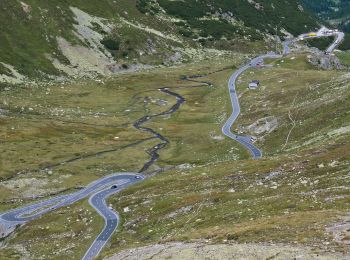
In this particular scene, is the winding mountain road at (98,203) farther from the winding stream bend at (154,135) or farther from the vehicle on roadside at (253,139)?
the vehicle on roadside at (253,139)

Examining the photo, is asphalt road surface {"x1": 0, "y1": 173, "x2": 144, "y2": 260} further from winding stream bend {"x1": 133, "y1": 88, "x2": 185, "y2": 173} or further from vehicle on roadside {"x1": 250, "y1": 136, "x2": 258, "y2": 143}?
vehicle on roadside {"x1": 250, "y1": 136, "x2": 258, "y2": 143}

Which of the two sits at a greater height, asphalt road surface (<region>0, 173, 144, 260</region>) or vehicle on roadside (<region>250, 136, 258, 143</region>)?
vehicle on roadside (<region>250, 136, 258, 143</region>)

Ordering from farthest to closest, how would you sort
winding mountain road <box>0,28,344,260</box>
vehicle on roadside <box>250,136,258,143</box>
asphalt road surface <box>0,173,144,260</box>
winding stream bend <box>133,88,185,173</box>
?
vehicle on roadside <box>250,136,258,143</box> → winding stream bend <box>133,88,185,173</box> → asphalt road surface <box>0,173,144,260</box> → winding mountain road <box>0,28,344,260</box>

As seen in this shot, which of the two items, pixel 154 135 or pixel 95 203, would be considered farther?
pixel 154 135

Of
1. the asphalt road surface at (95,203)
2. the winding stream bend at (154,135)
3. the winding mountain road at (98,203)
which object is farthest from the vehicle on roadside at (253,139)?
the asphalt road surface at (95,203)

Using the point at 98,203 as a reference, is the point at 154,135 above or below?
below

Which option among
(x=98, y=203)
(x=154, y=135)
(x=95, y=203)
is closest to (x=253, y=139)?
(x=154, y=135)

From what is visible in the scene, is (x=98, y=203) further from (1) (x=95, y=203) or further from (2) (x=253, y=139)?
(2) (x=253, y=139)

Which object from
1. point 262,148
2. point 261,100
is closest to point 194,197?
point 262,148

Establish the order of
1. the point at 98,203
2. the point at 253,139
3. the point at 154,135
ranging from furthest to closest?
the point at 154,135 → the point at 253,139 → the point at 98,203

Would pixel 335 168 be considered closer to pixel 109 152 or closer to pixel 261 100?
pixel 109 152

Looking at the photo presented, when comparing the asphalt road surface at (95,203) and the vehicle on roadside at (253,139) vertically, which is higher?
the vehicle on roadside at (253,139)

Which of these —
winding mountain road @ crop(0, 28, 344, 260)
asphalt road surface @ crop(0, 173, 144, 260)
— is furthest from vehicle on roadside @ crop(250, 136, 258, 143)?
asphalt road surface @ crop(0, 173, 144, 260)
